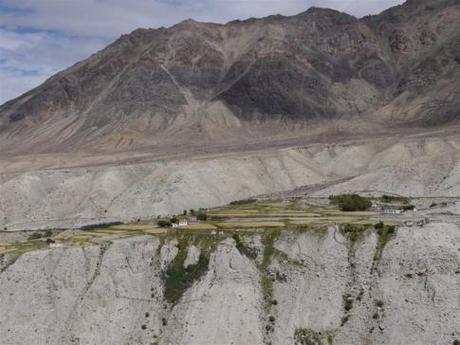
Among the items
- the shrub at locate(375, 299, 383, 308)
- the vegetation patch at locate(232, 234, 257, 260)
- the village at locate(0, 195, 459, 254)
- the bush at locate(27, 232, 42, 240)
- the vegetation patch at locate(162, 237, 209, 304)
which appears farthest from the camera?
the bush at locate(27, 232, 42, 240)

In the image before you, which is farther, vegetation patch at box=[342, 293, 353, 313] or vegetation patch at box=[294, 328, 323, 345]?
vegetation patch at box=[342, 293, 353, 313]

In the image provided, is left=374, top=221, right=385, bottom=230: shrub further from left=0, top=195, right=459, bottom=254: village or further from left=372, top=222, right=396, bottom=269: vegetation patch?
left=0, top=195, right=459, bottom=254: village

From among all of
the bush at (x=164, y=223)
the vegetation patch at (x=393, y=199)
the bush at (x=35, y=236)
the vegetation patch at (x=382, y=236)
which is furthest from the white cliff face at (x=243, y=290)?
the vegetation patch at (x=393, y=199)

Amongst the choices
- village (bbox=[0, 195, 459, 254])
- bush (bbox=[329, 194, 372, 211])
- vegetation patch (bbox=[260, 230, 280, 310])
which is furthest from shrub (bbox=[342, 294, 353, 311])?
bush (bbox=[329, 194, 372, 211])

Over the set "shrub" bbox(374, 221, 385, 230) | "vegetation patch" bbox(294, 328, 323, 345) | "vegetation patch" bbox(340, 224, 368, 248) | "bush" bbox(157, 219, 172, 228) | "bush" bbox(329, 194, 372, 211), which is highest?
"bush" bbox(329, 194, 372, 211)

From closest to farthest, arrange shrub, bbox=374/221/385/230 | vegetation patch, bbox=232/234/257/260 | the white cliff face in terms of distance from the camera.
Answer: the white cliff face → shrub, bbox=374/221/385/230 → vegetation patch, bbox=232/234/257/260

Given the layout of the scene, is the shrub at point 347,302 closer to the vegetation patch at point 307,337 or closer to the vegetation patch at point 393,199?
the vegetation patch at point 307,337

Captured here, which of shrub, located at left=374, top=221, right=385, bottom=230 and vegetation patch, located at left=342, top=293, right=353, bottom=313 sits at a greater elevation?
shrub, located at left=374, top=221, right=385, bottom=230
